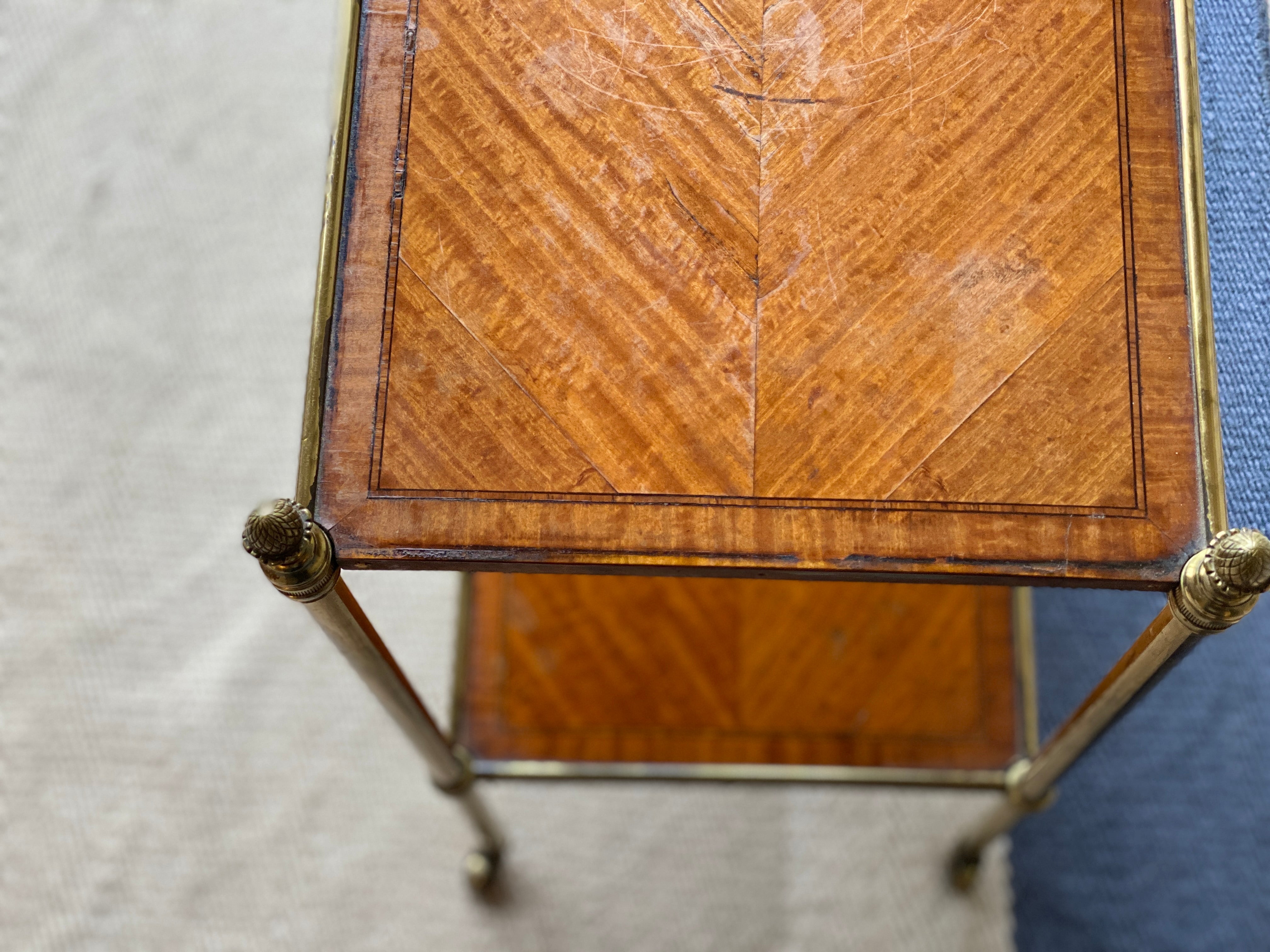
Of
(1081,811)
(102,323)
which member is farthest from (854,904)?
(102,323)

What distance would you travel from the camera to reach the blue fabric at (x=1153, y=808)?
3.30 feet

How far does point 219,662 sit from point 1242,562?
861mm

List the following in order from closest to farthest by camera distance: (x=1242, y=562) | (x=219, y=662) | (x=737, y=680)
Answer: (x=1242, y=562)
(x=737, y=680)
(x=219, y=662)

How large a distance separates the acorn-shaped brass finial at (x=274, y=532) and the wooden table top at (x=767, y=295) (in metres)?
0.05

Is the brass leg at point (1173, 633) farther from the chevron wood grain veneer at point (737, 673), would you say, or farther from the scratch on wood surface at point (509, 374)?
the scratch on wood surface at point (509, 374)

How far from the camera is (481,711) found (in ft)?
3.13

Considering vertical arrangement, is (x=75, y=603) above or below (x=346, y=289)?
below

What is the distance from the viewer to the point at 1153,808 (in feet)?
3.40

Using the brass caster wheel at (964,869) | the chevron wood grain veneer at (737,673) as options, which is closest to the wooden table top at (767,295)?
the chevron wood grain veneer at (737,673)

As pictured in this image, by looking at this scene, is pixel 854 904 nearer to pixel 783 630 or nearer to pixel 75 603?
pixel 783 630

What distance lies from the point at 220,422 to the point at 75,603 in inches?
8.3

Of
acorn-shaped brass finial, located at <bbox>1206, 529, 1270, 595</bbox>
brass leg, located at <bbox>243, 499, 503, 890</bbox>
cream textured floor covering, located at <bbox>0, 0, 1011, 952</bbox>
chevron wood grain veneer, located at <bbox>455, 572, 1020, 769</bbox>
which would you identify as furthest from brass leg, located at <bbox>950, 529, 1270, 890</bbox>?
brass leg, located at <bbox>243, 499, 503, 890</bbox>


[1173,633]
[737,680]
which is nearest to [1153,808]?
[737,680]

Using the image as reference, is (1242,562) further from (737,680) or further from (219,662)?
(219,662)
